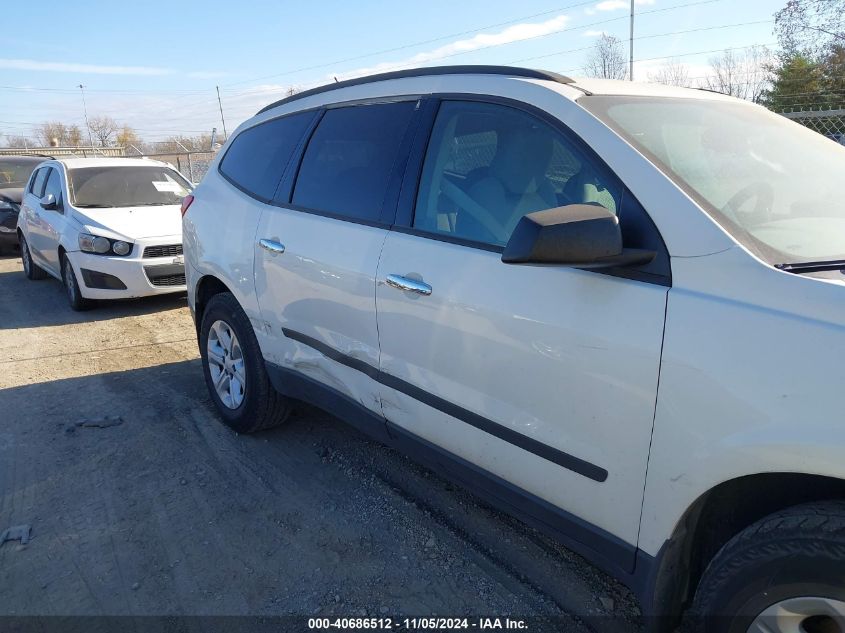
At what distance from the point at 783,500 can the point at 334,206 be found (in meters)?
2.14

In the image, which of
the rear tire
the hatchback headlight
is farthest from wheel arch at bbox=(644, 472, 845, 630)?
the rear tire

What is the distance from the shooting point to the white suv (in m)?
1.54

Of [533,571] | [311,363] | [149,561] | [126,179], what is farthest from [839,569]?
[126,179]

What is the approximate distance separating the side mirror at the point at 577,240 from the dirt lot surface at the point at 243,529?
140 cm

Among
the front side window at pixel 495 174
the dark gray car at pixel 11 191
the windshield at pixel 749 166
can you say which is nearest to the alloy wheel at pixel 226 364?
the front side window at pixel 495 174

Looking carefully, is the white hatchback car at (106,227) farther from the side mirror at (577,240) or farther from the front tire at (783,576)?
the front tire at (783,576)

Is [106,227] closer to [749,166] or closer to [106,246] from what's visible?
[106,246]

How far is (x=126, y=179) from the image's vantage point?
25.8 feet

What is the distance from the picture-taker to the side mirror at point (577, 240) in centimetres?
173

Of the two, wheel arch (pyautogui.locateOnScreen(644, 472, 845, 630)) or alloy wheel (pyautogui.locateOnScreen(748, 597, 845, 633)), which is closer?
alloy wheel (pyautogui.locateOnScreen(748, 597, 845, 633))

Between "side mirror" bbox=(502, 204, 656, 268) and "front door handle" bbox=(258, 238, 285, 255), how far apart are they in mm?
1715

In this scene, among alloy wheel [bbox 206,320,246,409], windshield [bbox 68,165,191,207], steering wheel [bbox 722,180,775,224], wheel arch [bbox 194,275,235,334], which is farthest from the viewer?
windshield [bbox 68,165,191,207]

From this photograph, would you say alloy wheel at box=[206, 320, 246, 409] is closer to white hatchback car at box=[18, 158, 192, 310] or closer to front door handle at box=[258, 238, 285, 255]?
Answer: front door handle at box=[258, 238, 285, 255]

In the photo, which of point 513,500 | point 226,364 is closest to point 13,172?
point 226,364
